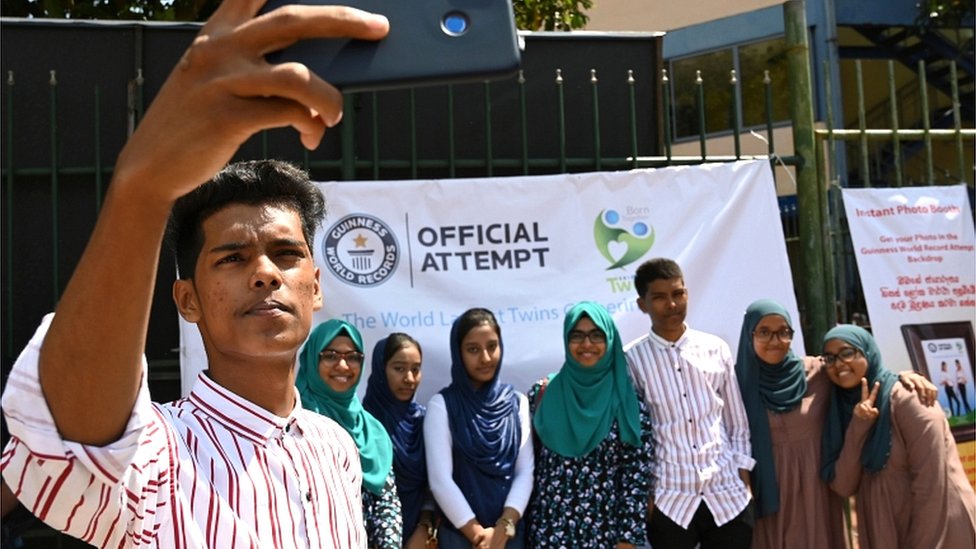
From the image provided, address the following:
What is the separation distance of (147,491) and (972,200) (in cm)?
501

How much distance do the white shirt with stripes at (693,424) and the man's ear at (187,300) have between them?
2.98 metres

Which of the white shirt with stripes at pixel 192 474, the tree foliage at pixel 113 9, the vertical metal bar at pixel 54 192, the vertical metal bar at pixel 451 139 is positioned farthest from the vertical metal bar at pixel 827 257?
the white shirt with stripes at pixel 192 474

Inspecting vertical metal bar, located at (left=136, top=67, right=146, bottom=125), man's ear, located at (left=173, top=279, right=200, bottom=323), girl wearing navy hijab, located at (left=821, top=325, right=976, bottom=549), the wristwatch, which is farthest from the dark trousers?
man's ear, located at (left=173, top=279, right=200, bottom=323)

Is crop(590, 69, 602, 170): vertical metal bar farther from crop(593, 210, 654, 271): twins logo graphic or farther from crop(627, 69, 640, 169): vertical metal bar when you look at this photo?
crop(593, 210, 654, 271): twins logo graphic

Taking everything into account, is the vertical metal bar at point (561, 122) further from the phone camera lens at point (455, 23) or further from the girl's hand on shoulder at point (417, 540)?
the phone camera lens at point (455, 23)

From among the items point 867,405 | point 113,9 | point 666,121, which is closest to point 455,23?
point 867,405

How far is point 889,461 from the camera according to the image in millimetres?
4336

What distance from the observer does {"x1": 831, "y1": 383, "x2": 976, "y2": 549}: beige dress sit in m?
4.29

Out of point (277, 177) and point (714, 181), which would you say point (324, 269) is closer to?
point (714, 181)

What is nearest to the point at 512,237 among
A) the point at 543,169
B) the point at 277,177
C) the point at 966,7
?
the point at 543,169

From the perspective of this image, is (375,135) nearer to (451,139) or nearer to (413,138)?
(413,138)

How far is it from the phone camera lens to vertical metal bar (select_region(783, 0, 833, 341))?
4.27 m

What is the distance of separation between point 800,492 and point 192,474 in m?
3.52

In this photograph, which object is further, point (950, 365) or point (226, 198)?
point (950, 365)
